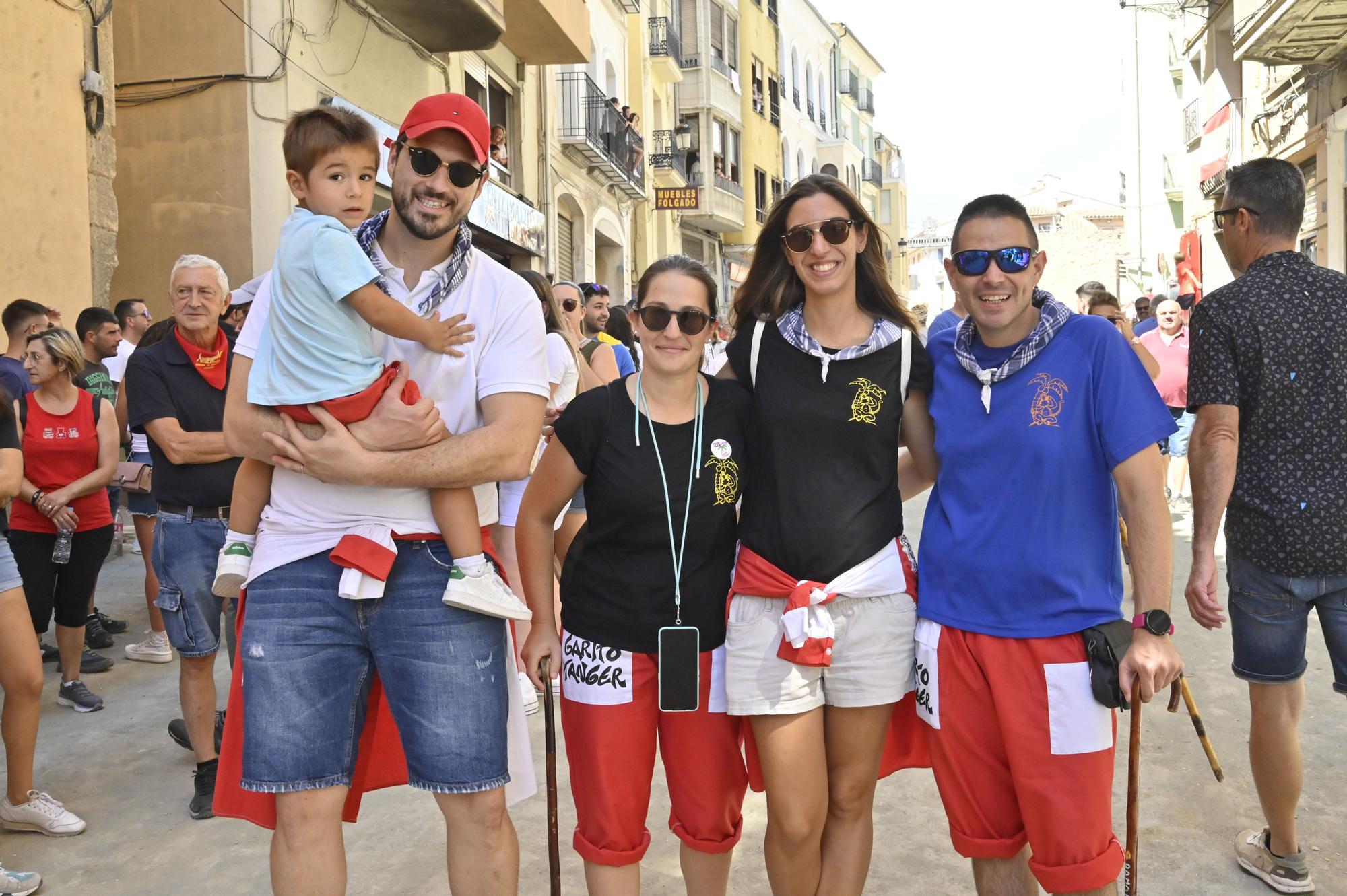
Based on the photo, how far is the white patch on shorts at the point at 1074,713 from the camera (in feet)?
8.71

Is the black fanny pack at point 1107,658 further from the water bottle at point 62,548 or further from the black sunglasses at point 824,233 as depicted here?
the water bottle at point 62,548

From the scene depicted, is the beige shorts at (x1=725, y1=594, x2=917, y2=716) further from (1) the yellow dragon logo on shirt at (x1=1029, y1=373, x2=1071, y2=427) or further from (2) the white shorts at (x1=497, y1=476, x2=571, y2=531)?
(2) the white shorts at (x1=497, y1=476, x2=571, y2=531)

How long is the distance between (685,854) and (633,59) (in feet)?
76.8

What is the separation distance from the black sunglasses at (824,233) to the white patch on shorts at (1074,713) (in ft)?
4.18

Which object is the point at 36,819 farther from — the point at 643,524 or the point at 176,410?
the point at 643,524

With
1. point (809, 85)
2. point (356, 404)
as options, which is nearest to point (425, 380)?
point (356, 404)

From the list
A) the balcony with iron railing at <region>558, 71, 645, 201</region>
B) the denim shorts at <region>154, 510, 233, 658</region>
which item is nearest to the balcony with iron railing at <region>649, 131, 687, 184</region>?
the balcony with iron railing at <region>558, 71, 645, 201</region>

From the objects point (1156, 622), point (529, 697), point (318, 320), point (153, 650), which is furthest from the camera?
point (153, 650)

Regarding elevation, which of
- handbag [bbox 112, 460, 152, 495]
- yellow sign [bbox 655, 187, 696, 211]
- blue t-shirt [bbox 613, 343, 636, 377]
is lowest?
handbag [bbox 112, 460, 152, 495]

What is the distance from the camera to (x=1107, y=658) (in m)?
2.62

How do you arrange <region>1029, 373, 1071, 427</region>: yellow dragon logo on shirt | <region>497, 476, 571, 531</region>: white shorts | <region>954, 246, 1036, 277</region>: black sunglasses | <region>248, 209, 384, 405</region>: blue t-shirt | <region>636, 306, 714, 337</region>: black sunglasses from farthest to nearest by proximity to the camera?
<region>497, 476, 571, 531</region>: white shorts, <region>636, 306, 714, 337</region>: black sunglasses, <region>954, 246, 1036, 277</region>: black sunglasses, <region>1029, 373, 1071, 427</region>: yellow dragon logo on shirt, <region>248, 209, 384, 405</region>: blue t-shirt

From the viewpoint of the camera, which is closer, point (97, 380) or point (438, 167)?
point (438, 167)

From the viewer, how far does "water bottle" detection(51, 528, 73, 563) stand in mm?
5234

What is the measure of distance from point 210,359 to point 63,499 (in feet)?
4.07
